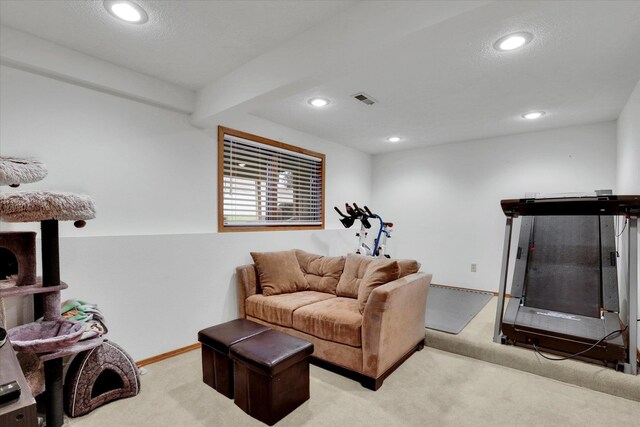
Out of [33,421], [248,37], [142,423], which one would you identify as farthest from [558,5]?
[142,423]

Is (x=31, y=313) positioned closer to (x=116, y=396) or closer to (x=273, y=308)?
(x=116, y=396)

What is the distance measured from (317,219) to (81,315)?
9.89 ft

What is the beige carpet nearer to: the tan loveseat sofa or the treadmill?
the treadmill

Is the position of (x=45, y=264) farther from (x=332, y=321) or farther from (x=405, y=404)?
(x=405, y=404)

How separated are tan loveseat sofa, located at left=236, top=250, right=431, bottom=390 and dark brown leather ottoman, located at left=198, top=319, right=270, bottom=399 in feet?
1.61

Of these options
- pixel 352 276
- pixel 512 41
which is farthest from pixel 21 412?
pixel 512 41

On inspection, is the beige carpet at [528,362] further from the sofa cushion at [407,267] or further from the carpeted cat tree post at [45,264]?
the carpeted cat tree post at [45,264]

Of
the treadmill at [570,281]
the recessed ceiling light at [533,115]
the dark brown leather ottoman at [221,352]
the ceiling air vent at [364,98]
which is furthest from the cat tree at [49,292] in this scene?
the recessed ceiling light at [533,115]

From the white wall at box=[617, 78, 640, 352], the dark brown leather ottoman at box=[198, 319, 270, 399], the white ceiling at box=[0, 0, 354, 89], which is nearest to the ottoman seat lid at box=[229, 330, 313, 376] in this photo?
the dark brown leather ottoman at box=[198, 319, 270, 399]

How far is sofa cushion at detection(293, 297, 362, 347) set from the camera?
91.4 inches

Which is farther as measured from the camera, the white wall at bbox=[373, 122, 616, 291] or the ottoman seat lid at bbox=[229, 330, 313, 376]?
the white wall at bbox=[373, 122, 616, 291]

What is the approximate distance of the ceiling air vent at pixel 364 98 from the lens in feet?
9.79

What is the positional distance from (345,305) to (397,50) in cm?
202

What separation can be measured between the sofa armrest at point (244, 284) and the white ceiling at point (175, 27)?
6.27 feet
